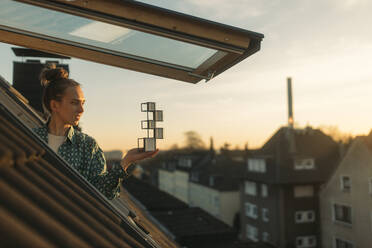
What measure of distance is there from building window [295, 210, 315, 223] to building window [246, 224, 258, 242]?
5451 mm

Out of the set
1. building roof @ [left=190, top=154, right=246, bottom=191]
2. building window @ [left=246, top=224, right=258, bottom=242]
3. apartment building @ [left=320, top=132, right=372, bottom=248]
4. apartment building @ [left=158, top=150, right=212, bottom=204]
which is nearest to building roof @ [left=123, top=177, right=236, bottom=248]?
apartment building @ [left=320, top=132, right=372, bottom=248]

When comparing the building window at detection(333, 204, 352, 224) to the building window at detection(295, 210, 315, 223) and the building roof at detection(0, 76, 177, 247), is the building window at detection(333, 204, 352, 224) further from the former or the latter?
the building roof at detection(0, 76, 177, 247)

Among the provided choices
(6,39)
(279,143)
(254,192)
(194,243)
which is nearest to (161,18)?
(6,39)

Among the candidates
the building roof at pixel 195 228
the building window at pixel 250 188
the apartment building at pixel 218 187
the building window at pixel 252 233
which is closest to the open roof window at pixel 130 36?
the building roof at pixel 195 228

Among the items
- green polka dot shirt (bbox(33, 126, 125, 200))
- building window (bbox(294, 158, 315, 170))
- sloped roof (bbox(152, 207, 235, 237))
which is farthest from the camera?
building window (bbox(294, 158, 315, 170))

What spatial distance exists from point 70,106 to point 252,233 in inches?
1443

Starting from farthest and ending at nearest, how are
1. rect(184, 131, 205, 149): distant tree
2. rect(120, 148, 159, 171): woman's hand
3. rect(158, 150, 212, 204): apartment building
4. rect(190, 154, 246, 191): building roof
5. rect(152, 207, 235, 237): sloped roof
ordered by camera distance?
rect(184, 131, 205, 149): distant tree, rect(158, 150, 212, 204): apartment building, rect(190, 154, 246, 191): building roof, rect(152, 207, 235, 237): sloped roof, rect(120, 148, 159, 171): woman's hand

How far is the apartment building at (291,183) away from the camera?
31531 millimetres

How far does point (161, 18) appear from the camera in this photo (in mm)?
2207

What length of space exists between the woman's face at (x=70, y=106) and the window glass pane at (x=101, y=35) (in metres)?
0.50

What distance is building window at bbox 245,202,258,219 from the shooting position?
35.7 meters

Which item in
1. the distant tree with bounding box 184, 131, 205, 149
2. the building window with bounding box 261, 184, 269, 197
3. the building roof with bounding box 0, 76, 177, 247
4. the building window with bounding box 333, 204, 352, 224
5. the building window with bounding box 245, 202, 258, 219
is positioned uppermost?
the distant tree with bounding box 184, 131, 205, 149

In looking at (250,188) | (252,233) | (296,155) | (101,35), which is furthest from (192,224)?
(252,233)

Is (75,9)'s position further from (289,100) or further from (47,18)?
(289,100)
